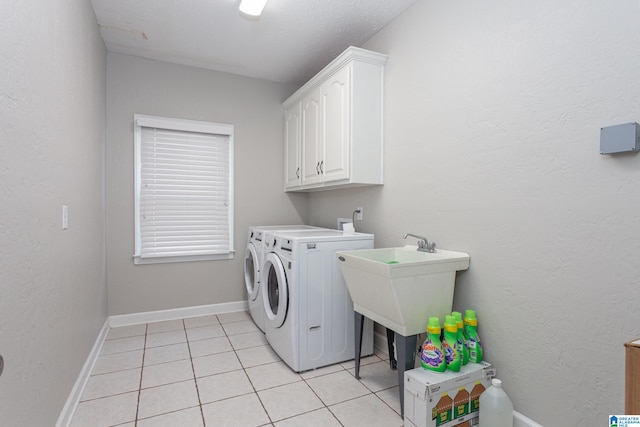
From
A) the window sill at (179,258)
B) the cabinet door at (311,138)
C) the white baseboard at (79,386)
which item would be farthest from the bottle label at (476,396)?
the window sill at (179,258)

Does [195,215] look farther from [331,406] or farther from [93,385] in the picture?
[331,406]

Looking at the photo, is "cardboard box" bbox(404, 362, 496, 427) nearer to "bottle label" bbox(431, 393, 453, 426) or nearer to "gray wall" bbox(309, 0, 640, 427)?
"bottle label" bbox(431, 393, 453, 426)

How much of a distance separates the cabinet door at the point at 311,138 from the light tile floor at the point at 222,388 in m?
1.51

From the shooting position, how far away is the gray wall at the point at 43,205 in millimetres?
1037

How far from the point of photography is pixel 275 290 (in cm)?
252

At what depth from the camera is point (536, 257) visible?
150cm

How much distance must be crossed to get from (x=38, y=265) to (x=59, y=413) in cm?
80

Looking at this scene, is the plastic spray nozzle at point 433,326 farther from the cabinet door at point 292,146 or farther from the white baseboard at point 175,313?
the white baseboard at point 175,313

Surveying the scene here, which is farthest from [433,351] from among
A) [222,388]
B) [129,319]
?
[129,319]

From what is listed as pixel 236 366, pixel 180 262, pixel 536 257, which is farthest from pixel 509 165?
pixel 180 262

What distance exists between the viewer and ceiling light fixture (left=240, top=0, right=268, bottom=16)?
2.12 meters

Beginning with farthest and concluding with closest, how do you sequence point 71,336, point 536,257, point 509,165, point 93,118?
point 93,118
point 71,336
point 509,165
point 536,257

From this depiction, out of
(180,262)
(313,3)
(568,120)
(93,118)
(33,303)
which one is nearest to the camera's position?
(33,303)

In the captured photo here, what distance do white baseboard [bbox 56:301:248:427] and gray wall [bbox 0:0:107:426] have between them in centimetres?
9
